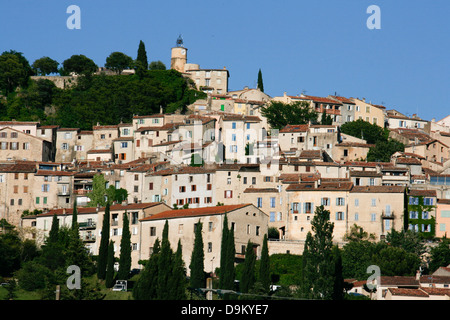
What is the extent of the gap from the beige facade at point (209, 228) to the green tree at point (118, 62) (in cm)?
5849

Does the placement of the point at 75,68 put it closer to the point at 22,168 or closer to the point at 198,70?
the point at 198,70

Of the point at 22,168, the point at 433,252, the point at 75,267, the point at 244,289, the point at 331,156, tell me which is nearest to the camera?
the point at 244,289

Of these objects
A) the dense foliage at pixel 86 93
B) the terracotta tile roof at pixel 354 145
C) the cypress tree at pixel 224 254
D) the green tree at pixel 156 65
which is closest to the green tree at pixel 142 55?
the dense foliage at pixel 86 93

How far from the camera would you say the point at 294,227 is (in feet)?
236

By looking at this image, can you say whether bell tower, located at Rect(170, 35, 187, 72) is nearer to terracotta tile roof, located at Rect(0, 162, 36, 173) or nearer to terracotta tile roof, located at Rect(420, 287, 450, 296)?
terracotta tile roof, located at Rect(0, 162, 36, 173)

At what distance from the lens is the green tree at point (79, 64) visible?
123938mm

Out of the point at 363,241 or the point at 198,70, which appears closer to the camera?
the point at 363,241

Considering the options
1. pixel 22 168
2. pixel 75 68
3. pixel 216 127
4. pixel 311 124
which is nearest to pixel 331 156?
pixel 311 124

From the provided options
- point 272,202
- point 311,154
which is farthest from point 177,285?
point 311,154

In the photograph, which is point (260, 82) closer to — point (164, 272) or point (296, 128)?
point (296, 128)

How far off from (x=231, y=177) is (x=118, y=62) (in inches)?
2064

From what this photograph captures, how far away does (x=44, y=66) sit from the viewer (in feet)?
411
